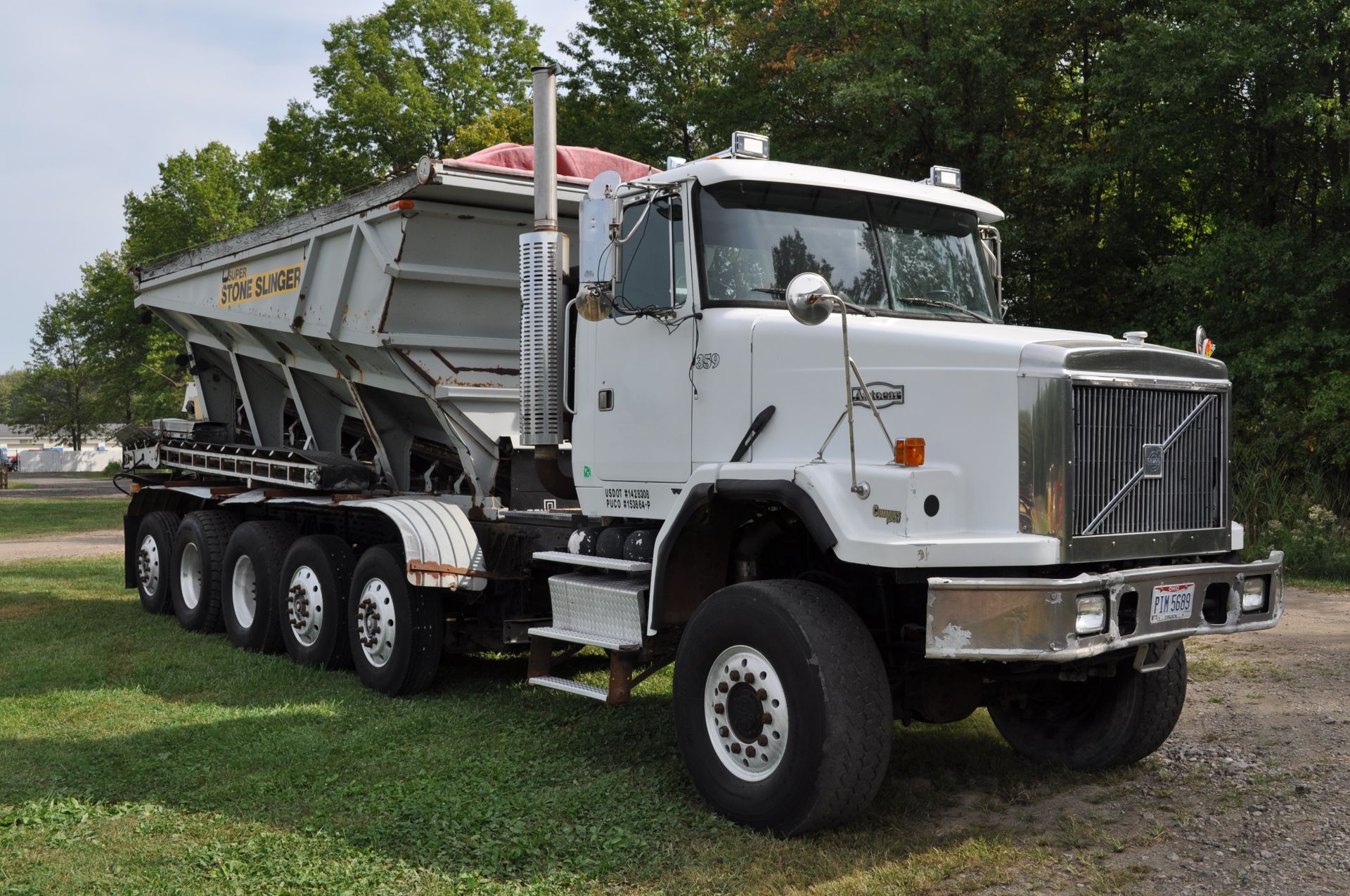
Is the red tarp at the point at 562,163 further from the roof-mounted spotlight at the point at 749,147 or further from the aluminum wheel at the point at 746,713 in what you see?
the aluminum wheel at the point at 746,713

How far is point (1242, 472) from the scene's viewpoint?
15.7 meters

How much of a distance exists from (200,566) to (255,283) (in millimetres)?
2616

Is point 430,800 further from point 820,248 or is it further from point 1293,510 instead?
point 1293,510

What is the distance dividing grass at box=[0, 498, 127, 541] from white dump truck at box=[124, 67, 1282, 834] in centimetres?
1632

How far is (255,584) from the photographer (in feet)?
32.1

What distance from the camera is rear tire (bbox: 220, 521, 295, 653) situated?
9562mm

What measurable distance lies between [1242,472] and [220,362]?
1253 cm

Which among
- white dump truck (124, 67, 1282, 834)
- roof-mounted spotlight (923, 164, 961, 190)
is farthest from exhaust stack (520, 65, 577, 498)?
roof-mounted spotlight (923, 164, 961, 190)

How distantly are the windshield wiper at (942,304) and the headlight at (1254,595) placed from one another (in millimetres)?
1736

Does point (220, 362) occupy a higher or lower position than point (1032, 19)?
lower

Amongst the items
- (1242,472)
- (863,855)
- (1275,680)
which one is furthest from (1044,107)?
(863,855)

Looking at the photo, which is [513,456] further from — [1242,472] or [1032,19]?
[1032,19]

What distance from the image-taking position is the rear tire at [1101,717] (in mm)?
5977

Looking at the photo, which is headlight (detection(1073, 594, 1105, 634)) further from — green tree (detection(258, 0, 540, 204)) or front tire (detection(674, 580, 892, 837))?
green tree (detection(258, 0, 540, 204))
